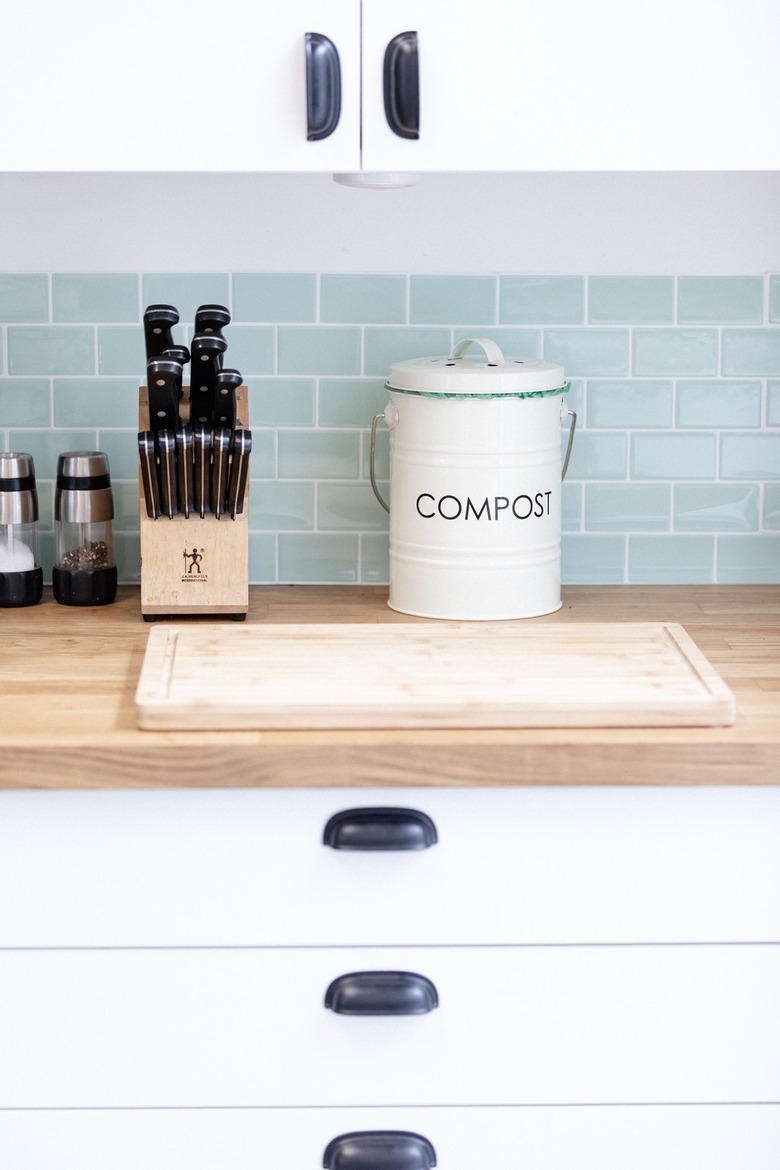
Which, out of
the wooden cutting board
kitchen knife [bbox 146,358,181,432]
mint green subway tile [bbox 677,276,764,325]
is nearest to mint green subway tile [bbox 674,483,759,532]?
mint green subway tile [bbox 677,276,764,325]

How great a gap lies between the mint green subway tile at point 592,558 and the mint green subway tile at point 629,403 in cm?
17

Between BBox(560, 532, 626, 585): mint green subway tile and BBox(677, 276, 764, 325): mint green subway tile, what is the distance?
1.14ft

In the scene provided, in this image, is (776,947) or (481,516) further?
(481,516)

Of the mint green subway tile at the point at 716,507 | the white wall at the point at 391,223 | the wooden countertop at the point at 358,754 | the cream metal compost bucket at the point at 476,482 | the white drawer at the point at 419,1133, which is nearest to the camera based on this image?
the wooden countertop at the point at 358,754

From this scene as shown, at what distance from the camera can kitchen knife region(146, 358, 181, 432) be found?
5.32 ft

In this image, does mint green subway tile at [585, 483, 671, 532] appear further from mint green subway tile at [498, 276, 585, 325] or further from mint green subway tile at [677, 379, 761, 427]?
mint green subway tile at [498, 276, 585, 325]

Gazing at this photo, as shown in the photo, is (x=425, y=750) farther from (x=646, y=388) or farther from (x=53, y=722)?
(x=646, y=388)

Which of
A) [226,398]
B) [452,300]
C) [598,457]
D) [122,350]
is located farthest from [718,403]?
[122,350]

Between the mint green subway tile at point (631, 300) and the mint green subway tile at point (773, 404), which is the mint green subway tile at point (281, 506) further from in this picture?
the mint green subway tile at point (773, 404)

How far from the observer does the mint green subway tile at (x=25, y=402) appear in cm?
194

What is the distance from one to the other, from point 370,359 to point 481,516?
348 mm
